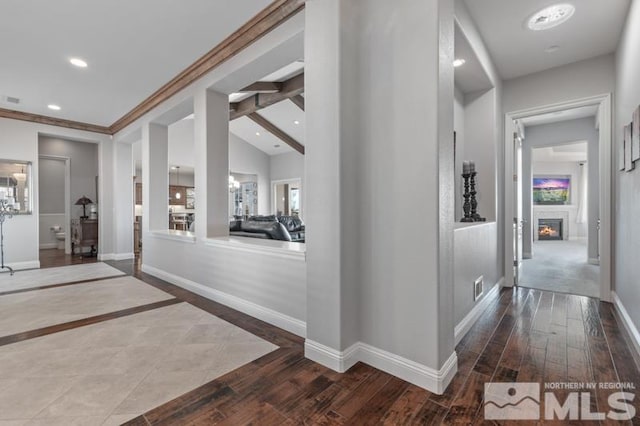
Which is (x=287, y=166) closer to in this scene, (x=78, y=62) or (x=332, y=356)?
(x=78, y=62)

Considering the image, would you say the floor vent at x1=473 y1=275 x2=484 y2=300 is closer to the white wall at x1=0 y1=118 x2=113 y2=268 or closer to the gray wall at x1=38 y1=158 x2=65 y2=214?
the white wall at x1=0 y1=118 x2=113 y2=268

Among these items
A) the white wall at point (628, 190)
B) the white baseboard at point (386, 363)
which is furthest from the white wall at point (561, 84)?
the white baseboard at point (386, 363)

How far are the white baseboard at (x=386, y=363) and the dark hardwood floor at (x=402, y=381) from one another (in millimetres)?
41

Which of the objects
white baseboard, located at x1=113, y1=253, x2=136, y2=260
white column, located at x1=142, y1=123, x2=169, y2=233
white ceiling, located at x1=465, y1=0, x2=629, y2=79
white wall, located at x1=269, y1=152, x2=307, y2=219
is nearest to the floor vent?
white ceiling, located at x1=465, y1=0, x2=629, y2=79

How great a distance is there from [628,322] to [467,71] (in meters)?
2.61

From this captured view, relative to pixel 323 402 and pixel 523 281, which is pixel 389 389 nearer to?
pixel 323 402

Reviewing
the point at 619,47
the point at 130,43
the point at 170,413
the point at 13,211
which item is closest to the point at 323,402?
the point at 170,413

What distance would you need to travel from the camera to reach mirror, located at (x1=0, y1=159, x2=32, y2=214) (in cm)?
530

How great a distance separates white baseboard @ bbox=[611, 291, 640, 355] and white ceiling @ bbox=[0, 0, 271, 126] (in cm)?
379

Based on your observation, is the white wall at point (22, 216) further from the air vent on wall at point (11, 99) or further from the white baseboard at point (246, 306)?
the white baseboard at point (246, 306)

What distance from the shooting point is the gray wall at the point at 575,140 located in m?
5.39

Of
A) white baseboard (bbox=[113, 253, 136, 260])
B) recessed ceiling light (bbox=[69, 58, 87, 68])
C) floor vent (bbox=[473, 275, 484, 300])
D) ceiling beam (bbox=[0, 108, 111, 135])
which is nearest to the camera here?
floor vent (bbox=[473, 275, 484, 300])

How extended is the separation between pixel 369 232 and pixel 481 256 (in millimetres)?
1568

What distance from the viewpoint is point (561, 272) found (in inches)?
181
